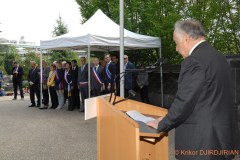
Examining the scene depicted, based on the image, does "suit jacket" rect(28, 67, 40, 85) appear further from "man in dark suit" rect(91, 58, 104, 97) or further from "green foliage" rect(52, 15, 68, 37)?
"green foliage" rect(52, 15, 68, 37)

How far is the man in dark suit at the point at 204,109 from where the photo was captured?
2896mm

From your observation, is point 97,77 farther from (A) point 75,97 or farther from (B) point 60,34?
(B) point 60,34

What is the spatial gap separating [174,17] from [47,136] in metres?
7.44

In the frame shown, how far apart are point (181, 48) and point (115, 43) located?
954cm

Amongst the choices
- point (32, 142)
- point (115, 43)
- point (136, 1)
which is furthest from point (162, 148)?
point (136, 1)

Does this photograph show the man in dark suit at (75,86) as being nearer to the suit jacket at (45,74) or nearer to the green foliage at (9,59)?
the suit jacket at (45,74)

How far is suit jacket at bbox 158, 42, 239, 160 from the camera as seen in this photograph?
2.89 metres

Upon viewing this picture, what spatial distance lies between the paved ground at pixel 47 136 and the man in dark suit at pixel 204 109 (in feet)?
13.4

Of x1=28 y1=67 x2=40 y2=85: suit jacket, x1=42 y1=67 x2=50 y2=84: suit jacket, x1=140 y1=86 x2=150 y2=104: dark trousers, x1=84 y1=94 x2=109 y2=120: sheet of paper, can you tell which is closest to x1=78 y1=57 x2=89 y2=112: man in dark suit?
x1=140 y1=86 x2=150 y2=104: dark trousers

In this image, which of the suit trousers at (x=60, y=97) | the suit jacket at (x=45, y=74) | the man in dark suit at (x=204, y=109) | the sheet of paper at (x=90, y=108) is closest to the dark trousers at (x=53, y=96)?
the suit trousers at (x=60, y=97)

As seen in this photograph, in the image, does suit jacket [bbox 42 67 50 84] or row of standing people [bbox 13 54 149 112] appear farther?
suit jacket [bbox 42 67 50 84]

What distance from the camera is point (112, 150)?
386cm

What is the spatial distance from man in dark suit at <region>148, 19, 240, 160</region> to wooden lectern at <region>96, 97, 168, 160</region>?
25 cm

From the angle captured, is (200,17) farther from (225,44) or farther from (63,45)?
(63,45)
